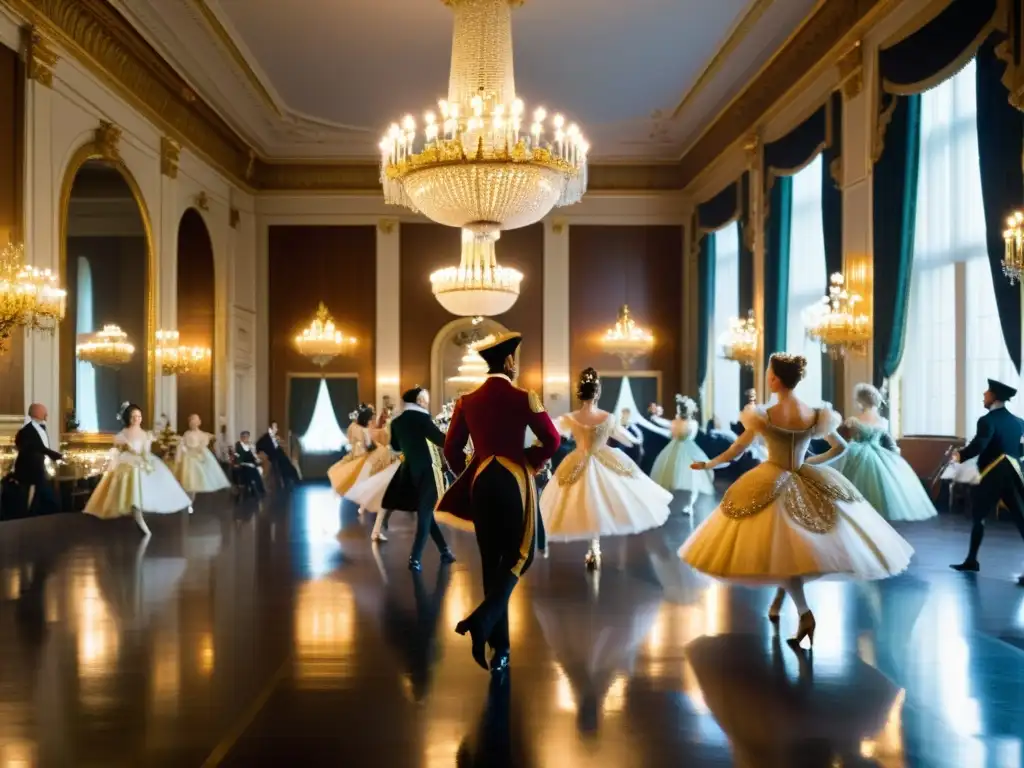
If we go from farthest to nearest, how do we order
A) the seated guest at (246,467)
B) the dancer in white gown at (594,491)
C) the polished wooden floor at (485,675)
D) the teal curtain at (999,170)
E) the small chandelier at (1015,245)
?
1. the seated guest at (246,467)
2. the teal curtain at (999,170)
3. the dancer in white gown at (594,491)
4. the small chandelier at (1015,245)
5. the polished wooden floor at (485,675)

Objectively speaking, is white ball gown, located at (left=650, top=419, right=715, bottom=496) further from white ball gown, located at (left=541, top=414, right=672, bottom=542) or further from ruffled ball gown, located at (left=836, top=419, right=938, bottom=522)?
white ball gown, located at (left=541, top=414, right=672, bottom=542)

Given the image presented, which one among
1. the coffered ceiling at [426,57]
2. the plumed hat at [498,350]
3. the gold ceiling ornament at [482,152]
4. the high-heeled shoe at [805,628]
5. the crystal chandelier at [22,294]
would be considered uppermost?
the coffered ceiling at [426,57]

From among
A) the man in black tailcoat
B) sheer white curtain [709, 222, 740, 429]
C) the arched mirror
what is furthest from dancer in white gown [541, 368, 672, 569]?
sheer white curtain [709, 222, 740, 429]

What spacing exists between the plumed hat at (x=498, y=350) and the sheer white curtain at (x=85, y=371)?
818 cm

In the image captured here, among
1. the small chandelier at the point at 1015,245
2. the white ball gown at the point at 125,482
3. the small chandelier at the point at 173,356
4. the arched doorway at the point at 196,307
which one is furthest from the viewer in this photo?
the arched doorway at the point at 196,307

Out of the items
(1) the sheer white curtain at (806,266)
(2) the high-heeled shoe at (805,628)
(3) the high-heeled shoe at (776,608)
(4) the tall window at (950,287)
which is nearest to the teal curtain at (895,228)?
(4) the tall window at (950,287)

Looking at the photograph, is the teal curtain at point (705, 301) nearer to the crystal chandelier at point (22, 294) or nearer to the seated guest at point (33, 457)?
the crystal chandelier at point (22, 294)

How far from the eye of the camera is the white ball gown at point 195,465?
42.7 feet

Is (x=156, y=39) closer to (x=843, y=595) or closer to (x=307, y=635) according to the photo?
(x=307, y=635)

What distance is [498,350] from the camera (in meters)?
4.45

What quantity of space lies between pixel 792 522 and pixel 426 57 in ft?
33.4

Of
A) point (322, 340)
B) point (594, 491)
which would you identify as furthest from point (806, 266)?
point (322, 340)

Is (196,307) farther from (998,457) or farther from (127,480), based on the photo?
(998,457)

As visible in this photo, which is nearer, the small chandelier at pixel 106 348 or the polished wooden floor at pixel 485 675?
the polished wooden floor at pixel 485 675
